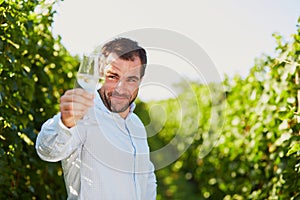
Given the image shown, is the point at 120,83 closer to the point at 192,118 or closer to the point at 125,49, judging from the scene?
the point at 125,49

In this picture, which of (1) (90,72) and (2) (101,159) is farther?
(2) (101,159)

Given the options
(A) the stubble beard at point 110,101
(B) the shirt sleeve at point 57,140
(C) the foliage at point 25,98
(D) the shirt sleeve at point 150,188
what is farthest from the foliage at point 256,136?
(B) the shirt sleeve at point 57,140

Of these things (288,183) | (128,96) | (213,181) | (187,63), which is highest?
(187,63)

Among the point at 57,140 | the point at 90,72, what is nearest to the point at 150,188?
the point at 57,140

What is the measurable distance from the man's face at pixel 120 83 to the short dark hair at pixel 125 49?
0.06 feet

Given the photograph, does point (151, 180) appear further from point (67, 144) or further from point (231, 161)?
point (231, 161)

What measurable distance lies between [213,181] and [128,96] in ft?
11.8

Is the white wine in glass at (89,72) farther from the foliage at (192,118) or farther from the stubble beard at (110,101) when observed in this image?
the foliage at (192,118)

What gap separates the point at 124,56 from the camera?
1995mm

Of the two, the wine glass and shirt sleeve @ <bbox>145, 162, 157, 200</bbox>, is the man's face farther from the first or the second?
shirt sleeve @ <bbox>145, 162, 157, 200</bbox>

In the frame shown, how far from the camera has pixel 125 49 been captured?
6.63 ft

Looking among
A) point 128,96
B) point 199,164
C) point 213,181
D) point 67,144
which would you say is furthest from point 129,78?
point 199,164

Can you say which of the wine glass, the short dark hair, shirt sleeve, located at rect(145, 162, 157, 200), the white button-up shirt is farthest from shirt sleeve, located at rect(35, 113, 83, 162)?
shirt sleeve, located at rect(145, 162, 157, 200)

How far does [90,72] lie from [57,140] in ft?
0.92
